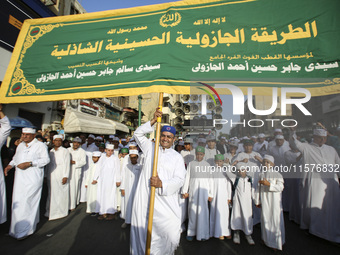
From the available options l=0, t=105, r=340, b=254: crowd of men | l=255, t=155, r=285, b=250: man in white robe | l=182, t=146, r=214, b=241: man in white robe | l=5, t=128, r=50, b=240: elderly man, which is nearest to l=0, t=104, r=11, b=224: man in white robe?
l=0, t=105, r=340, b=254: crowd of men

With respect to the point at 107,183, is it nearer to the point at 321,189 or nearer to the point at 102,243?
the point at 102,243

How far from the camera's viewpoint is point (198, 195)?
3561 mm

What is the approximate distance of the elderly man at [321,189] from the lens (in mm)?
3258

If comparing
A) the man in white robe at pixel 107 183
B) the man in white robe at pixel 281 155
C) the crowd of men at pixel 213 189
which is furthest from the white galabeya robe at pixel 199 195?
the man in white robe at pixel 281 155

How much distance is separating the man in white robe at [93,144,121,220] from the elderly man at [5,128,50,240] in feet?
4.29

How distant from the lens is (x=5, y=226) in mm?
3619

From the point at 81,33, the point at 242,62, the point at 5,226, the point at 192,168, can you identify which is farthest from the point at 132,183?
the point at 242,62

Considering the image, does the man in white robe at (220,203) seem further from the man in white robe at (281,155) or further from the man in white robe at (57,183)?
the man in white robe at (57,183)

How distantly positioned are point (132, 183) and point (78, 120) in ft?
28.4

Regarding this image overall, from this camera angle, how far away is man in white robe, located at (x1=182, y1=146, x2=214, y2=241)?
3.33 m

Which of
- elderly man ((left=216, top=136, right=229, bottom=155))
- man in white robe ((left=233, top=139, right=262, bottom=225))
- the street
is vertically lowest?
the street

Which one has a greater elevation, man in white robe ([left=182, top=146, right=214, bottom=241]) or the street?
man in white robe ([left=182, top=146, right=214, bottom=241])

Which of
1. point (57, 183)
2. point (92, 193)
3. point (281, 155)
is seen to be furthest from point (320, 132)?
point (57, 183)

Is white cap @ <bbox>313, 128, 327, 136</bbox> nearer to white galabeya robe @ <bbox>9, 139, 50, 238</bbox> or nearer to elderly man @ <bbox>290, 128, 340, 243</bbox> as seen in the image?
elderly man @ <bbox>290, 128, 340, 243</bbox>
